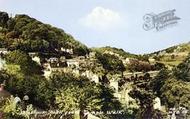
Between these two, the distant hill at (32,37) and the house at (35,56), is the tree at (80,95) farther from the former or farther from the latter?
the distant hill at (32,37)

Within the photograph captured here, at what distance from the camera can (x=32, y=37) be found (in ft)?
214

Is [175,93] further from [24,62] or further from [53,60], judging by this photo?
[24,62]

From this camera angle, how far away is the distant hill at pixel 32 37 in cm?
6297

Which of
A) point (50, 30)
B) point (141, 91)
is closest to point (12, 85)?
point (141, 91)

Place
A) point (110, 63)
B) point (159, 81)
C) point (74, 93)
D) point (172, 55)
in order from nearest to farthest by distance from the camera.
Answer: point (74, 93) → point (159, 81) → point (110, 63) → point (172, 55)

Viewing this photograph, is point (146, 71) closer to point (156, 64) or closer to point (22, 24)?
point (156, 64)

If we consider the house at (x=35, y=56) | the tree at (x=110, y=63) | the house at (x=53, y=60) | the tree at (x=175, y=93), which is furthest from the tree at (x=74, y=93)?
the tree at (x=110, y=63)

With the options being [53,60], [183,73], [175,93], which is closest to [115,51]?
[53,60]

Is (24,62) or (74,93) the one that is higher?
(24,62)

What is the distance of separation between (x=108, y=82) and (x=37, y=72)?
31.4 feet

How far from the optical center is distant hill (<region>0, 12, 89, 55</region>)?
207 ft

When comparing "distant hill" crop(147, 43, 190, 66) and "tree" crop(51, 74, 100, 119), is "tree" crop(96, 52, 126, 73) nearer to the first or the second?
"distant hill" crop(147, 43, 190, 66)

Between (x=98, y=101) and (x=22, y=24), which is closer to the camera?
(x=98, y=101)

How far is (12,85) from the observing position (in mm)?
45938
